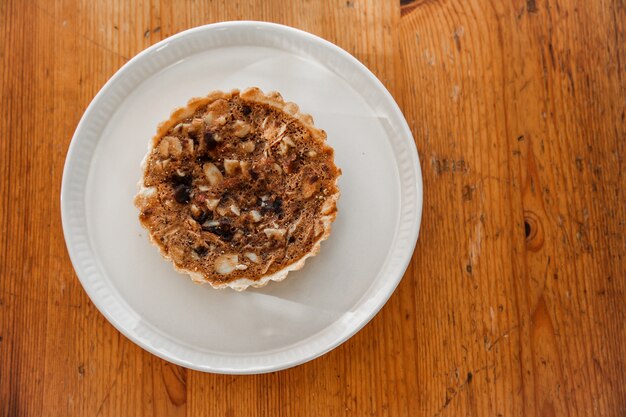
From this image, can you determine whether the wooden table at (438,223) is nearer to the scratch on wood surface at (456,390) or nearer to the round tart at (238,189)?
the scratch on wood surface at (456,390)

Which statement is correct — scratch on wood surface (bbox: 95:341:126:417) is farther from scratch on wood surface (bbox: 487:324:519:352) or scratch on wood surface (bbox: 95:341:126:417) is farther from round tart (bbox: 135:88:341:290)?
scratch on wood surface (bbox: 487:324:519:352)

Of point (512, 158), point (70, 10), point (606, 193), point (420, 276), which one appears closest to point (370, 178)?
point (420, 276)

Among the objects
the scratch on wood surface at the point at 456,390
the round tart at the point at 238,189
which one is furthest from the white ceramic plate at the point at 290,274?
the scratch on wood surface at the point at 456,390

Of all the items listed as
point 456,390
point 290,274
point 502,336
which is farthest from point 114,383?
point 502,336

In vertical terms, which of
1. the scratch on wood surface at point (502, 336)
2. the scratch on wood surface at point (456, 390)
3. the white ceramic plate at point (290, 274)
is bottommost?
the scratch on wood surface at point (456, 390)

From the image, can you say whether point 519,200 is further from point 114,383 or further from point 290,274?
point 114,383

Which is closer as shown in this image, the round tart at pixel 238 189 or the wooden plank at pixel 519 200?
the round tart at pixel 238 189

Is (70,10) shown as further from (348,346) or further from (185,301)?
(348,346)
